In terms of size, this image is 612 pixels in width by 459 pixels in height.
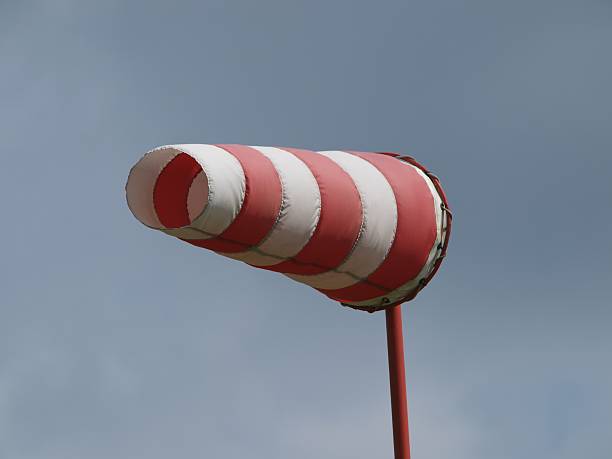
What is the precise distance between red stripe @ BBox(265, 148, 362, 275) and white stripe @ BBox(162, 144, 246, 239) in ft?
3.75

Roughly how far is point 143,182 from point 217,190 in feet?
5.02

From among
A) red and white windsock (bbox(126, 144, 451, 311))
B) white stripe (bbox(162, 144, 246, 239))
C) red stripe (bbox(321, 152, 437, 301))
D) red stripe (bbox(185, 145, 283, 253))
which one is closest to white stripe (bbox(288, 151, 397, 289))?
red and white windsock (bbox(126, 144, 451, 311))

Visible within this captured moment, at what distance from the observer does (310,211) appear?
36.7 ft

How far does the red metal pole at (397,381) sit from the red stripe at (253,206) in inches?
108

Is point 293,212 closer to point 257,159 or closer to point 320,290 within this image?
point 257,159

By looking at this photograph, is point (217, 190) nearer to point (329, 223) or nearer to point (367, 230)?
point (329, 223)

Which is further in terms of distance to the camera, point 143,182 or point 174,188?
point 174,188

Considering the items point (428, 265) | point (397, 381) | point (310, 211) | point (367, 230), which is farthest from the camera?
point (397, 381)

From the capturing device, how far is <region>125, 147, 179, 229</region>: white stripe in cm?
1144

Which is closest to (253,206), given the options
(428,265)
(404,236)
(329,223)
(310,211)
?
(310,211)

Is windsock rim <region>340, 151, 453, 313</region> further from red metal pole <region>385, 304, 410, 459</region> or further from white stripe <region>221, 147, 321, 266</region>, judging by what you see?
white stripe <region>221, 147, 321, 266</region>

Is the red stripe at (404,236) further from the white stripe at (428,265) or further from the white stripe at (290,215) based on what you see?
the white stripe at (290,215)

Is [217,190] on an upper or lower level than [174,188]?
lower

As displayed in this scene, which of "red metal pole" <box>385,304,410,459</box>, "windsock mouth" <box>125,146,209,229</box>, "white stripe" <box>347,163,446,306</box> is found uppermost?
"windsock mouth" <box>125,146,209,229</box>
